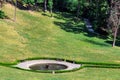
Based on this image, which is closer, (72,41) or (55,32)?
(72,41)

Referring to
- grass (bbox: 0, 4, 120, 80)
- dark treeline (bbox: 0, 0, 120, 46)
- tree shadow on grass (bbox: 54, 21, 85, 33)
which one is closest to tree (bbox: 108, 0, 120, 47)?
dark treeline (bbox: 0, 0, 120, 46)

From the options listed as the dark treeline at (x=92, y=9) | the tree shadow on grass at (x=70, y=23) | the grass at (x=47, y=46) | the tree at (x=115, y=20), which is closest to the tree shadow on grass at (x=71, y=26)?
the tree shadow on grass at (x=70, y=23)

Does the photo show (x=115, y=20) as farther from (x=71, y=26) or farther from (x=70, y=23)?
(x=70, y=23)

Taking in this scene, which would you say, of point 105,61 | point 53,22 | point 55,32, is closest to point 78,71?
point 105,61

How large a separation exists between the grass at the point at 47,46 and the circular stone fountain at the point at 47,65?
248cm

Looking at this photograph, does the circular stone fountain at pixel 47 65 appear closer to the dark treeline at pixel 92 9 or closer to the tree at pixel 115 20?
the tree at pixel 115 20

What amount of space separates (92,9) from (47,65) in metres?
53.4

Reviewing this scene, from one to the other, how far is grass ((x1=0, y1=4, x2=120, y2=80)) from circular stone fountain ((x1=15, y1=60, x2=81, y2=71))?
8.14 feet

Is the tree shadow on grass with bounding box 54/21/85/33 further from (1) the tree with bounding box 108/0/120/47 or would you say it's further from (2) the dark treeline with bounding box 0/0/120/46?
(1) the tree with bounding box 108/0/120/47

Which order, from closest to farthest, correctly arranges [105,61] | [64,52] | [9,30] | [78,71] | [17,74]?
1. [17,74]
2. [78,71]
3. [105,61]
4. [64,52]
5. [9,30]

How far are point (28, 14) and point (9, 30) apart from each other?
18.7 meters

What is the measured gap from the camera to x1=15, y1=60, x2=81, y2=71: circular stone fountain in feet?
225

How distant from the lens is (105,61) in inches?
2953

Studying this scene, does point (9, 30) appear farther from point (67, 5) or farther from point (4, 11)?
point (67, 5)
